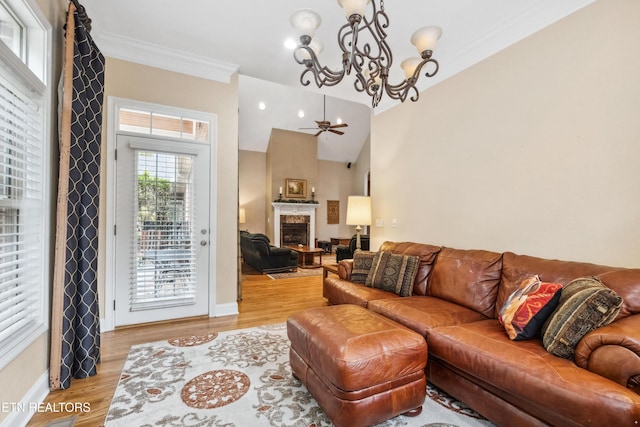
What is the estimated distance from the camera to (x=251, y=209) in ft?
31.4

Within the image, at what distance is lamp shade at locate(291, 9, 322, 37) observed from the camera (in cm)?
168

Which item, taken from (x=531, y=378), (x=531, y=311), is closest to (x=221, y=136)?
(x=531, y=311)

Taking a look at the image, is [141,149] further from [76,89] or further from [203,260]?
[203,260]

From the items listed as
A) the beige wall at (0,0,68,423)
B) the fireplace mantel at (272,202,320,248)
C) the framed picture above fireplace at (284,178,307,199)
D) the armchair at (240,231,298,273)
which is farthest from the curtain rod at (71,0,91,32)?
the framed picture above fireplace at (284,178,307,199)

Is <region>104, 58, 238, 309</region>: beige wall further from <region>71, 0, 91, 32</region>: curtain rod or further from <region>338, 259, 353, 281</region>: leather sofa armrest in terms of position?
<region>338, 259, 353, 281</region>: leather sofa armrest

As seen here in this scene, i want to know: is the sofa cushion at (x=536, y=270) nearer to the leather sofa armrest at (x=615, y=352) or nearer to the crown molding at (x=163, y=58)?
the leather sofa armrest at (x=615, y=352)

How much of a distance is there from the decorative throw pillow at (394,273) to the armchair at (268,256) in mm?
3191

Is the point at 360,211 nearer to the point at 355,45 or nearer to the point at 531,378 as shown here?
the point at 355,45

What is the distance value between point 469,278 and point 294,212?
7208 millimetres

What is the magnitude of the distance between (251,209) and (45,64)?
7750mm

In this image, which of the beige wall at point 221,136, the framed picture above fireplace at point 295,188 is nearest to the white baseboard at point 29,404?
the beige wall at point 221,136

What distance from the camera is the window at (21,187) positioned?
1.53 metres

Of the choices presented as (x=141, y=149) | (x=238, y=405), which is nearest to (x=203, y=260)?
(x=141, y=149)

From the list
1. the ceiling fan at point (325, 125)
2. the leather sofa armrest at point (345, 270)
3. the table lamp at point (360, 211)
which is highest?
the ceiling fan at point (325, 125)
